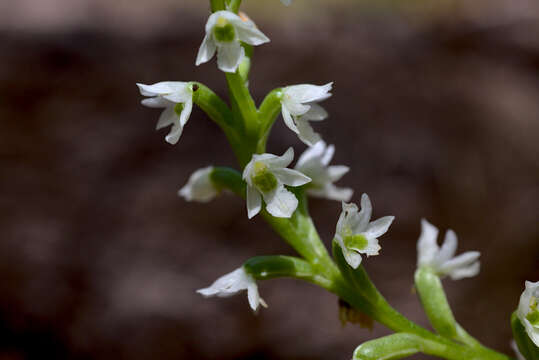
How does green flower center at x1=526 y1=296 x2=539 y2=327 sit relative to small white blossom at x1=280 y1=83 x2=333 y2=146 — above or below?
below

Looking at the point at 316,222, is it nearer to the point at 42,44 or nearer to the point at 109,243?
the point at 109,243

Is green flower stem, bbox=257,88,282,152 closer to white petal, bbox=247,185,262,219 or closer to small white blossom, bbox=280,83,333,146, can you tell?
small white blossom, bbox=280,83,333,146

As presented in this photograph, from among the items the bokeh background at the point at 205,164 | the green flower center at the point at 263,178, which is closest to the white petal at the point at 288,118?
the green flower center at the point at 263,178

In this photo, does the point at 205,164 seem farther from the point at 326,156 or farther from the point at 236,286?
the point at 236,286

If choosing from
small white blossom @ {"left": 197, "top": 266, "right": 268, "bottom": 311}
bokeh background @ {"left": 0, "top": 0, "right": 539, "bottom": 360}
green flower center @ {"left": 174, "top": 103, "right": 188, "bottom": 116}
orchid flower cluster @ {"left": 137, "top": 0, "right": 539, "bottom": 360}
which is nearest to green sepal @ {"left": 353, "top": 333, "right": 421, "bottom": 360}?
orchid flower cluster @ {"left": 137, "top": 0, "right": 539, "bottom": 360}

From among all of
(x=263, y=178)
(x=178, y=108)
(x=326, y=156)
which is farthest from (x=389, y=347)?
(x=178, y=108)

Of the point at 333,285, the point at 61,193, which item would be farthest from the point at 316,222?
the point at 333,285

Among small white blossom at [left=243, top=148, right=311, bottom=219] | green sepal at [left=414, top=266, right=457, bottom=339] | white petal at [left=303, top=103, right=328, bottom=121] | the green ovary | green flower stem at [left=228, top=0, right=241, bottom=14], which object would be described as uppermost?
green flower stem at [left=228, top=0, right=241, bottom=14]
